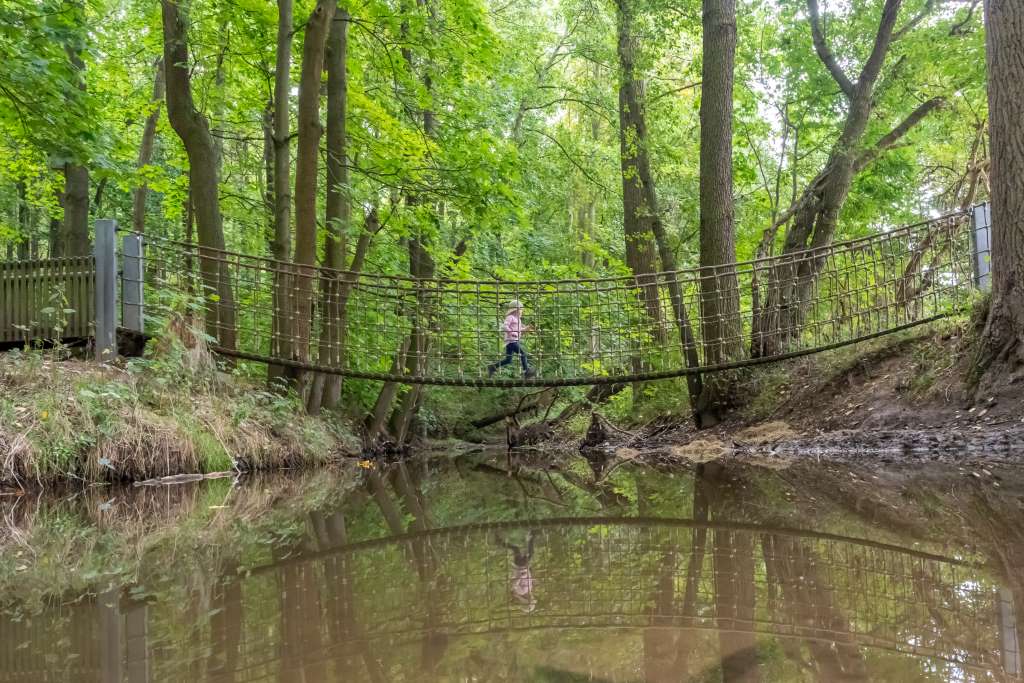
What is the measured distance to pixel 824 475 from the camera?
3.74 m

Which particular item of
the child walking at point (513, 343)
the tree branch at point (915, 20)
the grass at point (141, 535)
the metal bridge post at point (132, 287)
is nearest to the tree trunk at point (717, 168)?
the child walking at point (513, 343)

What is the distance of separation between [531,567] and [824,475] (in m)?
2.19

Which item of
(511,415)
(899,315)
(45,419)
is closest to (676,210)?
(511,415)

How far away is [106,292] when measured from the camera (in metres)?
5.53

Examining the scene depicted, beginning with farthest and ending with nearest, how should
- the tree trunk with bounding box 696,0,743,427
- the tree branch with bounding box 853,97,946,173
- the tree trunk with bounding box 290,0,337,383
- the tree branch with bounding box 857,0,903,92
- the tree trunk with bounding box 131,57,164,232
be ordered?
the tree trunk with bounding box 131,57,164,232, the tree branch with bounding box 853,97,946,173, the tree branch with bounding box 857,0,903,92, the tree trunk with bounding box 696,0,743,427, the tree trunk with bounding box 290,0,337,383

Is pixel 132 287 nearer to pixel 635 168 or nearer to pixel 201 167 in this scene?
pixel 201 167

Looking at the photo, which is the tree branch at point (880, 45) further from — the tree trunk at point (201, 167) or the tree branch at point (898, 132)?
the tree trunk at point (201, 167)

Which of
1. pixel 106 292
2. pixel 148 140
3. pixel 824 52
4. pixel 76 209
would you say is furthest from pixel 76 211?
pixel 824 52

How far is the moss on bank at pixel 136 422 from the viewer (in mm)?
4270

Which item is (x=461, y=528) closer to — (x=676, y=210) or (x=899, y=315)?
(x=899, y=315)

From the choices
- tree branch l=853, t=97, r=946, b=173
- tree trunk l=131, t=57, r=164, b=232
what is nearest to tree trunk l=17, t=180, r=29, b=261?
tree trunk l=131, t=57, r=164, b=232

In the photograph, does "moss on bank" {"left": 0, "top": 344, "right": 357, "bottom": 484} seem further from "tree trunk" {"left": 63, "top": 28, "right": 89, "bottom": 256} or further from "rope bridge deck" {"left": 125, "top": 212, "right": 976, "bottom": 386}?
"tree trunk" {"left": 63, "top": 28, "right": 89, "bottom": 256}

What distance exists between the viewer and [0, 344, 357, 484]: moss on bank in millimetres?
4270

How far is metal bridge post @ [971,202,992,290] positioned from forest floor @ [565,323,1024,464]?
18.0 inches
